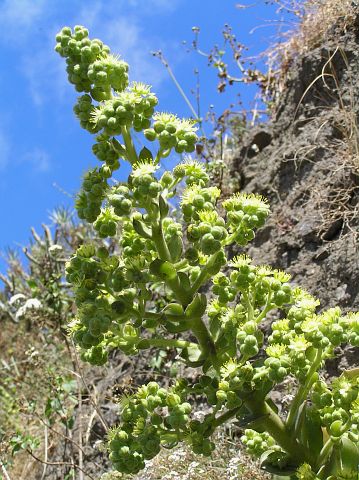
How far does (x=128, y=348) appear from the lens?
2.34 m

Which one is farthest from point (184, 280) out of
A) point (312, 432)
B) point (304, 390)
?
point (312, 432)

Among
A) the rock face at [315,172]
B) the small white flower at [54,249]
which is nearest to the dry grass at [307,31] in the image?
the rock face at [315,172]

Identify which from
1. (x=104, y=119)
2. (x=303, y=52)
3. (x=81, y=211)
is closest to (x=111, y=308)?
(x=81, y=211)

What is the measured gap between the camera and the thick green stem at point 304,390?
2289mm

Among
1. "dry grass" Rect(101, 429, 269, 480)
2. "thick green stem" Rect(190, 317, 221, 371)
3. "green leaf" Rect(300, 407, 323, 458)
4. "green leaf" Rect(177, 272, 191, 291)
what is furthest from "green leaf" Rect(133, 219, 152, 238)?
"dry grass" Rect(101, 429, 269, 480)

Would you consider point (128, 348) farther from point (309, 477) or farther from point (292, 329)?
point (309, 477)

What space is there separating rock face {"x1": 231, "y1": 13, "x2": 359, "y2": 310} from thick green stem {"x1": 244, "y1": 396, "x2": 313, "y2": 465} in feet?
4.59

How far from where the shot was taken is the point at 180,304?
2.32m

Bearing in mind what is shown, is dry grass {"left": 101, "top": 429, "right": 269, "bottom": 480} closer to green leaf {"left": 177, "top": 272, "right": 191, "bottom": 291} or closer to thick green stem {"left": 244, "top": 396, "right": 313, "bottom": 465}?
thick green stem {"left": 244, "top": 396, "right": 313, "bottom": 465}

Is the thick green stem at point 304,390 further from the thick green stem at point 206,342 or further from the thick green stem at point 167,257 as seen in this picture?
the thick green stem at point 167,257

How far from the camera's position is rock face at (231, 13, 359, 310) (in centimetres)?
407

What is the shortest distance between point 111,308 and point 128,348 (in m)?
0.19

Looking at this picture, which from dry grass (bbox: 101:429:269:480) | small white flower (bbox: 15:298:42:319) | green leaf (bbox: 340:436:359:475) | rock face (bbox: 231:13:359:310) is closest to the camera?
green leaf (bbox: 340:436:359:475)

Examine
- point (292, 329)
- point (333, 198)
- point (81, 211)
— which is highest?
point (333, 198)
